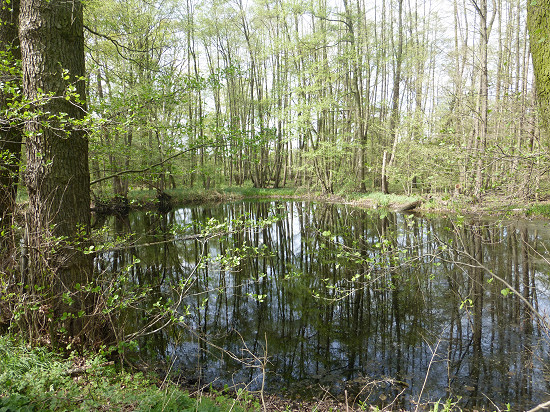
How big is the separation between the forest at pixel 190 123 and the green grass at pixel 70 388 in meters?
0.28

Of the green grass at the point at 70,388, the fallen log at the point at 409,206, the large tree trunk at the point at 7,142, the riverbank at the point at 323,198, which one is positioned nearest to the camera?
the green grass at the point at 70,388

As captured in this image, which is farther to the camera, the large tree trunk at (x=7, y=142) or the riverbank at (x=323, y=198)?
the riverbank at (x=323, y=198)

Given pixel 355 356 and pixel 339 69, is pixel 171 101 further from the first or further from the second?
pixel 339 69

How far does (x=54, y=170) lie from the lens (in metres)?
3.47

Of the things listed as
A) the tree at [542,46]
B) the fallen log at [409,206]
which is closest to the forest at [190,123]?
the tree at [542,46]

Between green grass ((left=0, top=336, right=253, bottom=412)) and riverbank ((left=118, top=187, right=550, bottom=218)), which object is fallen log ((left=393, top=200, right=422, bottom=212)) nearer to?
riverbank ((left=118, top=187, right=550, bottom=218))

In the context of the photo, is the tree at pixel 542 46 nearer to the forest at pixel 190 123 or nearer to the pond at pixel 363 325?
the forest at pixel 190 123

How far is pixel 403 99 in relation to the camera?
2681cm

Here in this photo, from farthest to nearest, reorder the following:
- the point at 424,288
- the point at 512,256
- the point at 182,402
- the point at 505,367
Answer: the point at 512,256 → the point at 424,288 → the point at 505,367 → the point at 182,402

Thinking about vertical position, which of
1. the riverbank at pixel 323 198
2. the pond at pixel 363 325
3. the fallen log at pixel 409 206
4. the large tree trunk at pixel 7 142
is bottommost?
the pond at pixel 363 325

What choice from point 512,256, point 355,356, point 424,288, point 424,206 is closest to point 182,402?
point 355,356

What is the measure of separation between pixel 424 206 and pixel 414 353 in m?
14.2

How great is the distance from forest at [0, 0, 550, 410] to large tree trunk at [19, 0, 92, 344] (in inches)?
0.6

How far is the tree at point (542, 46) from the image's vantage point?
6.07 ft
